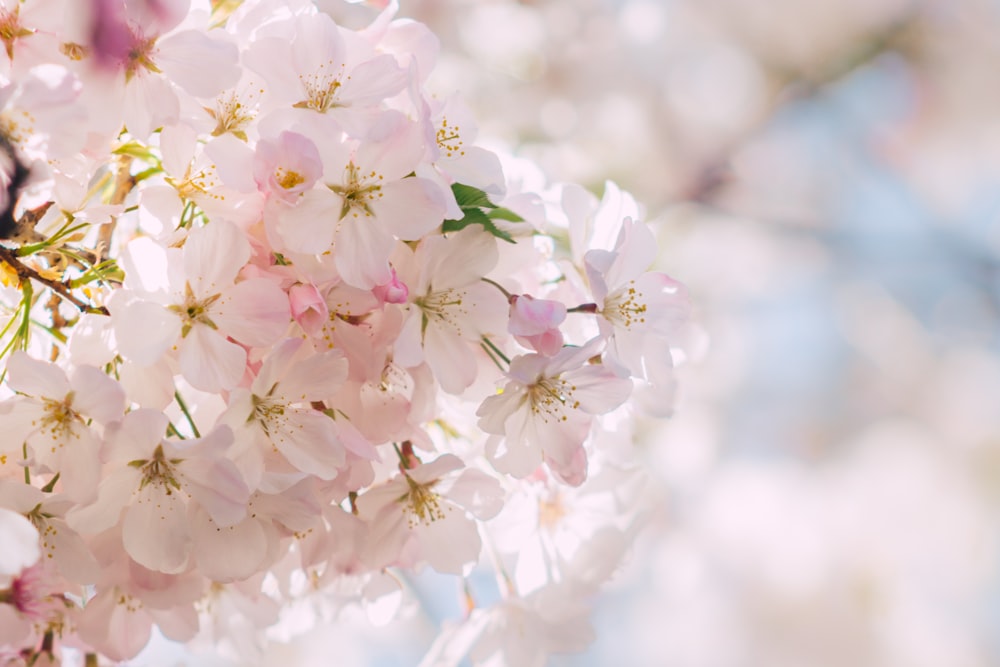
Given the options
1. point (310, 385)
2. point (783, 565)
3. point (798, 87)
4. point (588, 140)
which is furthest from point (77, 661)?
point (783, 565)

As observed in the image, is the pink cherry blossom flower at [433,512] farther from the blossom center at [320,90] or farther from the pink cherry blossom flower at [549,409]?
the blossom center at [320,90]

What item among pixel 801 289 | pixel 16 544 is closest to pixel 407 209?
pixel 16 544

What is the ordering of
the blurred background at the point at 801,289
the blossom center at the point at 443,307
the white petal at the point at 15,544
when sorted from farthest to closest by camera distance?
the blurred background at the point at 801,289, the blossom center at the point at 443,307, the white petal at the point at 15,544

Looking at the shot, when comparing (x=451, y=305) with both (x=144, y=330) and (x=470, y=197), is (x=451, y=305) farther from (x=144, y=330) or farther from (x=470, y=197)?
(x=144, y=330)

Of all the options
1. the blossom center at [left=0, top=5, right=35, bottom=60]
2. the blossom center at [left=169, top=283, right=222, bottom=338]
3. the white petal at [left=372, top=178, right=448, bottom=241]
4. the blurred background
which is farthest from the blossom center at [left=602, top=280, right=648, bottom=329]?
the blurred background

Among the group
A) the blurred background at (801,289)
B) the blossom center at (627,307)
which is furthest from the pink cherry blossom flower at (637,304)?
the blurred background at (801,289)

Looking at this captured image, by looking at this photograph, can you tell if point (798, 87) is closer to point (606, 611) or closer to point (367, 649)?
point (606, 611)
